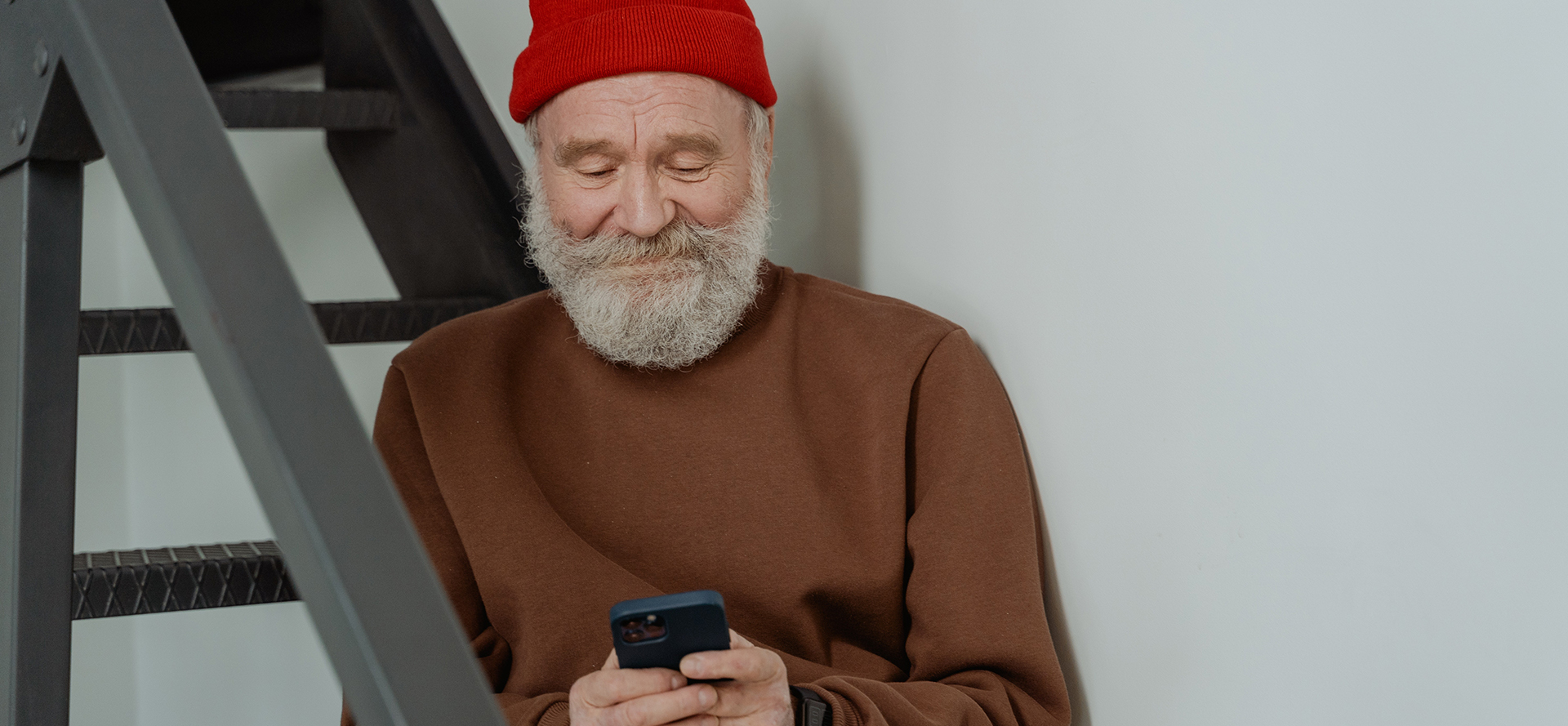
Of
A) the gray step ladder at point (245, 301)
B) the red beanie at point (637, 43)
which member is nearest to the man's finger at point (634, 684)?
the gray step ladder at point (245, 301)

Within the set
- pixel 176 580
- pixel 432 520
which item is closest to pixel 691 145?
pixel 432 520

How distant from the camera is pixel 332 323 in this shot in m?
1.71

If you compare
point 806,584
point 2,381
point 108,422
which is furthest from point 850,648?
point 108,422

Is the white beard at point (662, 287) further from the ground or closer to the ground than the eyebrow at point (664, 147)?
closer to the ground

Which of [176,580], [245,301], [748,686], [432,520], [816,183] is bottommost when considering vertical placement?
[176,580]

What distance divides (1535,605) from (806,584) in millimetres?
751

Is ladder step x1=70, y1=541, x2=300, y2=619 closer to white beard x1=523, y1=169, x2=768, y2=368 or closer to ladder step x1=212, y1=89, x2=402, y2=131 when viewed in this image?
white beard x1=523, y1=169, x2=768, y2=368

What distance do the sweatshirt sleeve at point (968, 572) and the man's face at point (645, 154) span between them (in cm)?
39

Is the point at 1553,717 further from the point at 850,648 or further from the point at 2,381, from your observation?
the point at 2,381

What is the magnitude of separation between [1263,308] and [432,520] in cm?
99

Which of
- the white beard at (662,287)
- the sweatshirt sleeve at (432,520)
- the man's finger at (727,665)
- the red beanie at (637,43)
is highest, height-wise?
the red beanie at (637,43)

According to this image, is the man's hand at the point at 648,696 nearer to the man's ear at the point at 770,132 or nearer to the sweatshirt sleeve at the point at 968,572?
the sweatshirt sleeve at the point at 968,572

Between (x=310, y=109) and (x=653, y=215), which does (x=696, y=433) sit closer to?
(x=653, y=215)

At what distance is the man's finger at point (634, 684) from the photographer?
0.99 m
